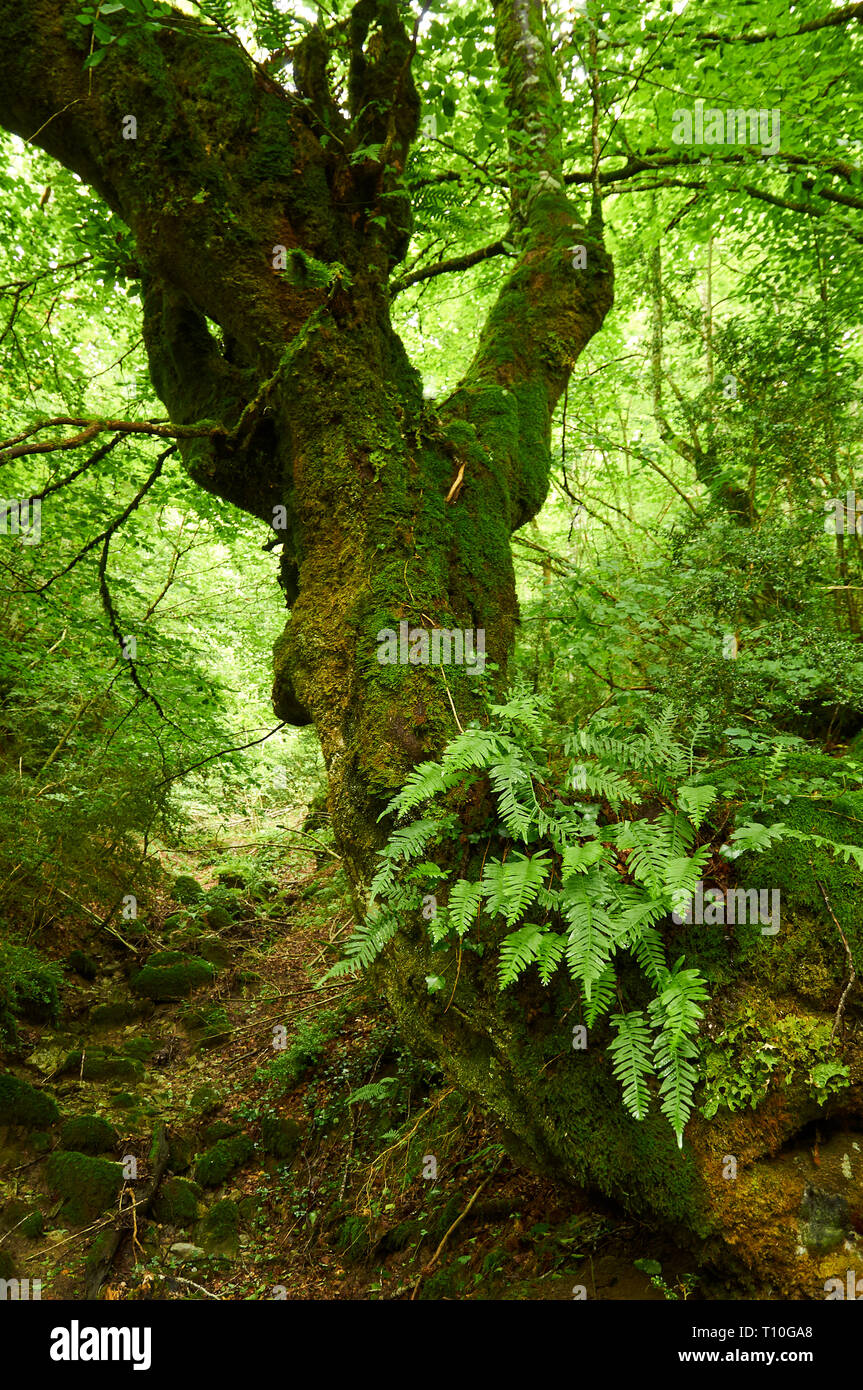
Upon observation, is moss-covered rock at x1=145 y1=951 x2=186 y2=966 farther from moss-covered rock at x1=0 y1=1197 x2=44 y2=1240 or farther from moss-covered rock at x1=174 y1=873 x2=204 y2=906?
moss-covered rock at x1=0 y1=1197 x2=44 y2=1240

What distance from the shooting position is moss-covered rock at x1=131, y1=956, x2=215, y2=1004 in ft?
25.7

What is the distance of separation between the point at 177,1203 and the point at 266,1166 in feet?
2.33

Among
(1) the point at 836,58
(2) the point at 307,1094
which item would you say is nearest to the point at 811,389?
(1) the point at 836,58

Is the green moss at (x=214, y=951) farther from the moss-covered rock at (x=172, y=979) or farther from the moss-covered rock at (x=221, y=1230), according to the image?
the moss-covered rock at (x=221, y=1230)

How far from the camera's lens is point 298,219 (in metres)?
4.03

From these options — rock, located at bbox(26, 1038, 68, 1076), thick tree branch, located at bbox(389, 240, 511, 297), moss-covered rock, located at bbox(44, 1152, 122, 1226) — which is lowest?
moss-covered rock, located at bbox(44, 1152, 122, 1226)

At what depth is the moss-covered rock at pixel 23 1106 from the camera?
5.50m

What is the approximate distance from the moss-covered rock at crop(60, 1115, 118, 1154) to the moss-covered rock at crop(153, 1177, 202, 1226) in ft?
2.40

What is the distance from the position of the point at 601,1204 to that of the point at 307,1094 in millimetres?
4109

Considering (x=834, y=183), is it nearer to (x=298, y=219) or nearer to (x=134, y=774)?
(x=298, y=219)

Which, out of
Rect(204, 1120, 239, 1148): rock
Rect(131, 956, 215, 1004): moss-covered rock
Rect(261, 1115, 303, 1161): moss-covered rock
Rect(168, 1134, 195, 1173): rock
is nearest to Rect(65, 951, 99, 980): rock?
Rect(131, 956, 215, 1004): moss-covered rock

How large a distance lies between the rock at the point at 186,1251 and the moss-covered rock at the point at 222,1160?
1.73 ft

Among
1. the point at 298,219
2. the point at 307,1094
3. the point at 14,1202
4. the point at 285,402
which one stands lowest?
the point at 14,1202

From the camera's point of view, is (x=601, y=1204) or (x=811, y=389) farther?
(x=811, y=389)
